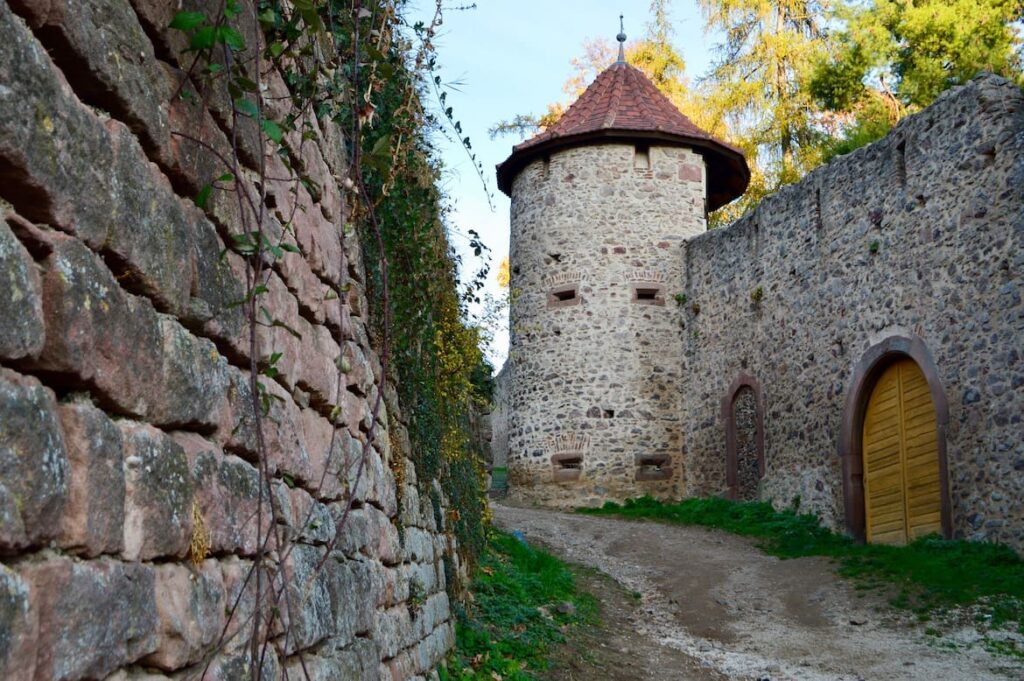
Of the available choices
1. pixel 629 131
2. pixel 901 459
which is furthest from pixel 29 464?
pixel 629 131

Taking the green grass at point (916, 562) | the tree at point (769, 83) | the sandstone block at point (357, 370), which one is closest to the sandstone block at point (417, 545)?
the sandstone block at point (357, 370)

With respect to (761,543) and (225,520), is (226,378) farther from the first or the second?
(761,543)

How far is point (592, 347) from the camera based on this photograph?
55.9ft

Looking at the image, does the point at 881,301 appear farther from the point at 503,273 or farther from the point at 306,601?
the point at 503,273

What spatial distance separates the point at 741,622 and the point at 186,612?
24.2ft

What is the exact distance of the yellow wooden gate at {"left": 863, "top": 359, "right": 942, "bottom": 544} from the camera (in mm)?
10898

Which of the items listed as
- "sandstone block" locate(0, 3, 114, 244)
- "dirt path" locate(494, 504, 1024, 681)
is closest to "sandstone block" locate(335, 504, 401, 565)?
"sandstone block" locate(0, 3, 114, 244)

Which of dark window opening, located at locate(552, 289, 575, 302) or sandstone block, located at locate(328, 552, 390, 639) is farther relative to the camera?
dark window opening, located at locate(552, 289, 575, 302)

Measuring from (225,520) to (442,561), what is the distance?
147 inches

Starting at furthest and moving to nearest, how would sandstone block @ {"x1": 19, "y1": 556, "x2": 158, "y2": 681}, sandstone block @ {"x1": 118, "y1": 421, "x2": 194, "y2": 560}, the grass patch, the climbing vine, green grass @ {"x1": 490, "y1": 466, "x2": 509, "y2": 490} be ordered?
green grass @ {"x1": 490, "y1": 466, "x2": 509, "y2": 490} → the grass patch → the climbing vine → sandstone block @ {"x1": 118, "y1": 421, "x2": 194, "y2": 560} → sandstone block @ {"x1": 19, "y1": 556, "x2": 158, "y2": 681}

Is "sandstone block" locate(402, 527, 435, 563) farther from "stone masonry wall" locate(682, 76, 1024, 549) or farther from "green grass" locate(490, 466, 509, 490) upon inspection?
"green grass" locate(490, 466, 509, 490)

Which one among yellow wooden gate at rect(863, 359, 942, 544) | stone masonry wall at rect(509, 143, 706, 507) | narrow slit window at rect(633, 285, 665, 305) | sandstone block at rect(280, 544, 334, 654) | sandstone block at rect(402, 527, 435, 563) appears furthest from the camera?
narrow slit window at rect(633, 285, 665, 305)

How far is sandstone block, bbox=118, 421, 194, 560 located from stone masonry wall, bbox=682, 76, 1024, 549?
8.71 m

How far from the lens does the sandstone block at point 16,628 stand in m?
1.63
